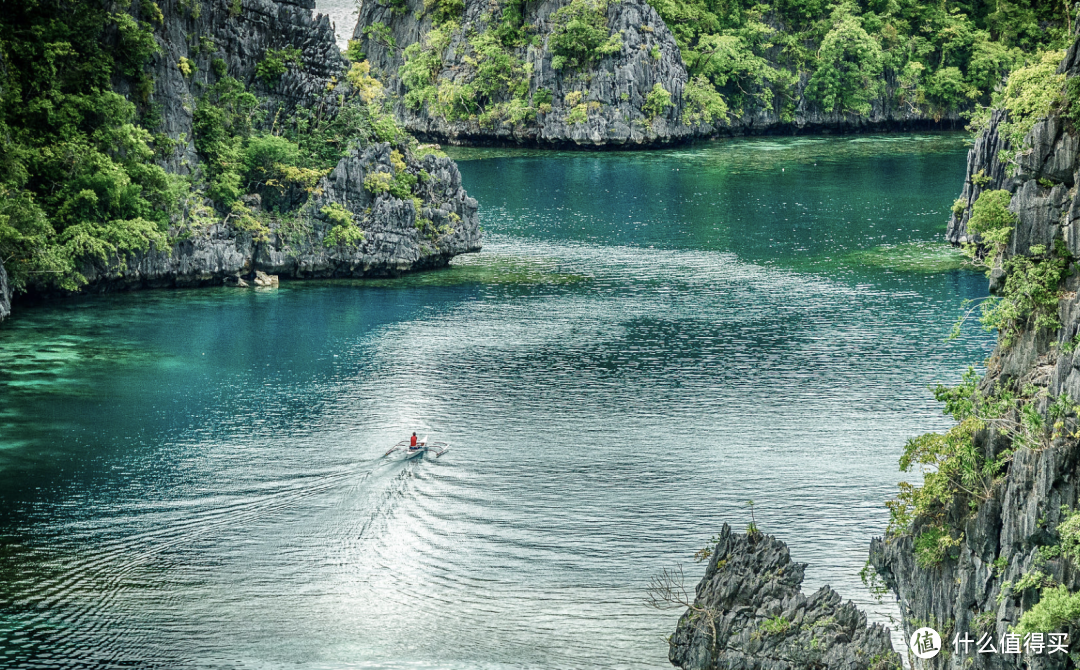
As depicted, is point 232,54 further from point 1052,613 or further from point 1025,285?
point 1052,613

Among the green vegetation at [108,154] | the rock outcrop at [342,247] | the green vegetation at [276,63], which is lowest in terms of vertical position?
the rock outcrop at [342,247]

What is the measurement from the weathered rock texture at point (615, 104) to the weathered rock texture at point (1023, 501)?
344ft

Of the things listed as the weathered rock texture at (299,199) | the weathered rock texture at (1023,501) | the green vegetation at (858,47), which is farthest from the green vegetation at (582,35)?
the weathered rock texture at (1023,501)

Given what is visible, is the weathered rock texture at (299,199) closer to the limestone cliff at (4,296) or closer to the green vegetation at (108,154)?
the green vegetation at (108,154)

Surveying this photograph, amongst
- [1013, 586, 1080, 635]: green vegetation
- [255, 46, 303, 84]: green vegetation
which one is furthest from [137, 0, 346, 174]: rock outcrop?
[1013, 586, 1080, 635]: green vegetation

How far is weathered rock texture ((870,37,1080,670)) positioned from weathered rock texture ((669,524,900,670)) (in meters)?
1.30

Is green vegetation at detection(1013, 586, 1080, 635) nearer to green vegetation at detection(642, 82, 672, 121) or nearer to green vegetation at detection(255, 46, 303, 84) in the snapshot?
green vegetation at detection(255, 46, 303, 84)

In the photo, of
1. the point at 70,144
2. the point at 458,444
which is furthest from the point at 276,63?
the point at 458,444

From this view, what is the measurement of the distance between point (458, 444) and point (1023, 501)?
26.2 m

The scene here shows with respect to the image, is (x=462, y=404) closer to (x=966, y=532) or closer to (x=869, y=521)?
(x=869, y=521)

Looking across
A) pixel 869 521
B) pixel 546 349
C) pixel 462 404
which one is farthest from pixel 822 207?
pixel 869 521

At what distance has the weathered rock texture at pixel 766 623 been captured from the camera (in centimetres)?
3225

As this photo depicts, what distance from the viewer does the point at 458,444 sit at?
167 ft

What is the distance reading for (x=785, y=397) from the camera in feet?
181
